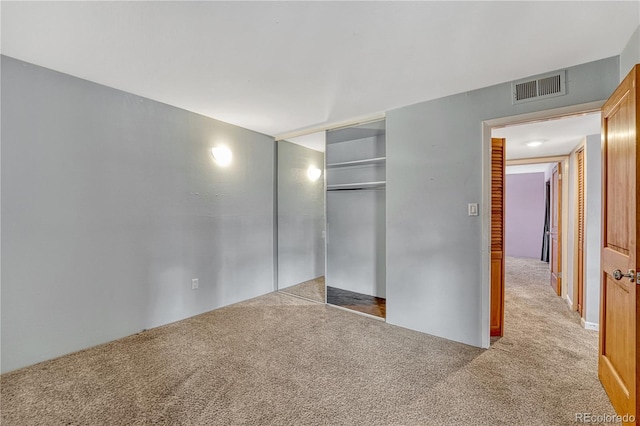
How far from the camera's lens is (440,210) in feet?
9.39

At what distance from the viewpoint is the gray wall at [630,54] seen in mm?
1769

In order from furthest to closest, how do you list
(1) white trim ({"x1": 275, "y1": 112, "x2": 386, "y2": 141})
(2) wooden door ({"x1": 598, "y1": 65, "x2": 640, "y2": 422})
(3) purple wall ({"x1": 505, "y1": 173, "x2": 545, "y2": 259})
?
(3) purple wall ({"x1": 505, "y1": 173, "x2": 545, "y2": 259}) → (1) white trim ({"x1": 275, "y1": 112, "x2": 386, "y2": 141}) → (2) wooden door ({"x1": 598, "y1": 65, "x2": 640, "y2": 422})

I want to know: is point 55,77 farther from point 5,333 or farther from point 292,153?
point 292,153

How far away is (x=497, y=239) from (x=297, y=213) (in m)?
2.77

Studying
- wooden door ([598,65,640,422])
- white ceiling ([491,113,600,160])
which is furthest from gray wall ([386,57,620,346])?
white ceiling ([491,113,600,160])

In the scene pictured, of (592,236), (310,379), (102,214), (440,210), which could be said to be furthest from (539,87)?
(102,214)

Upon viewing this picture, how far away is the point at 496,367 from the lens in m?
2.29

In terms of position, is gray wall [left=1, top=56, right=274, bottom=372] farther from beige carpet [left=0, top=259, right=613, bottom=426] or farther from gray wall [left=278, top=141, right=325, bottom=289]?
gray wall [left=278, top=141, right=325, bottom=289]

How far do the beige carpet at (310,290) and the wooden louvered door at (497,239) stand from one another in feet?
6.75

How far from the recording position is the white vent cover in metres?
2.28

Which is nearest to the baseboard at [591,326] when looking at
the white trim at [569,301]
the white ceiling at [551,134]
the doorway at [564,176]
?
the doorway at [564,176]

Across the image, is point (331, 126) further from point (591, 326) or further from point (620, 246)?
point (591, 326)

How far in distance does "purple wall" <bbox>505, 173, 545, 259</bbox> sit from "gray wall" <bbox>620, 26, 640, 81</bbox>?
671 cm

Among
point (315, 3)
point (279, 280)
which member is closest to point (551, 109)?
point (315, 3)
